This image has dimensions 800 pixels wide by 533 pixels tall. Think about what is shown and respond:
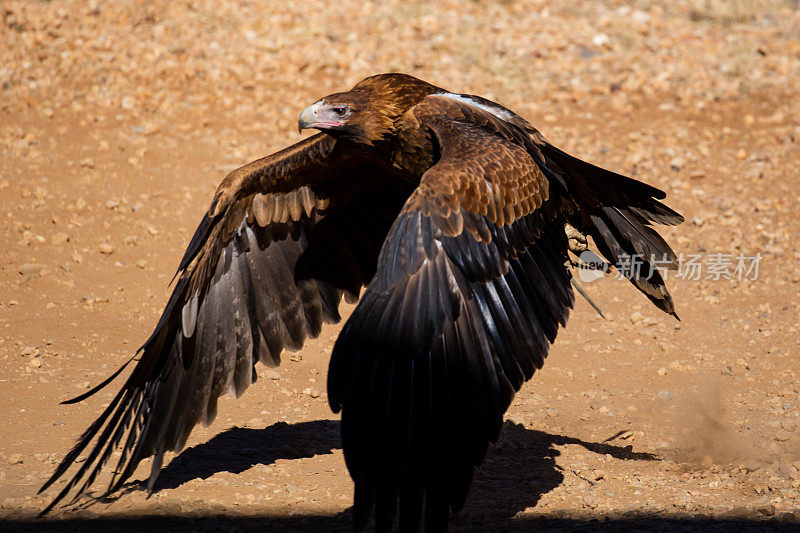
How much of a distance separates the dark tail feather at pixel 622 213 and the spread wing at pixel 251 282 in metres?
1.10

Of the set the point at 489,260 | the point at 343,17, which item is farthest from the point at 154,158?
the point at 489,260

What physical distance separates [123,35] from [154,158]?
3146 mm

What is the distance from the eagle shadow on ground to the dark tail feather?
4.34 feet

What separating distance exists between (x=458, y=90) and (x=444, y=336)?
7.87m

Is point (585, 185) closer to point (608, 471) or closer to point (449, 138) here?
point (449, 138)

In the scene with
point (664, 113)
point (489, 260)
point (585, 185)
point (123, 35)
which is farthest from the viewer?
point (123, 35)

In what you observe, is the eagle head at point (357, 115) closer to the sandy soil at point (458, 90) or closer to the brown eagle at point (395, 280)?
the brown eagle at point (395, 280)

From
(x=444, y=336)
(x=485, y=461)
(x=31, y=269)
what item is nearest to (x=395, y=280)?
(x=444, y=336)

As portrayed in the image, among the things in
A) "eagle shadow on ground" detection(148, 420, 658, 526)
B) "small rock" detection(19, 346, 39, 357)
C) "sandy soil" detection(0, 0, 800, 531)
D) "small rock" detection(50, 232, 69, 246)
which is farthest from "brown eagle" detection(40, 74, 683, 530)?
"small rock" detection(50, 232, 69, 246)

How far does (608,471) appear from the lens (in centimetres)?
543

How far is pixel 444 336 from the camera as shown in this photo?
154 inches

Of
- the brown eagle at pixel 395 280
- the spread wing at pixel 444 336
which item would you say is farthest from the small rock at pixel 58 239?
the spread wing at pixel 444 336

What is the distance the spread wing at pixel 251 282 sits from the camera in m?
4.97

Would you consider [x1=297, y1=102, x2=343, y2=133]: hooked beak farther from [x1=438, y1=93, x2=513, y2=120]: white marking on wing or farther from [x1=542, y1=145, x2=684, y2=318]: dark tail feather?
[x1=542, y1=145, x2=684, y2=318]: dark tail feather
